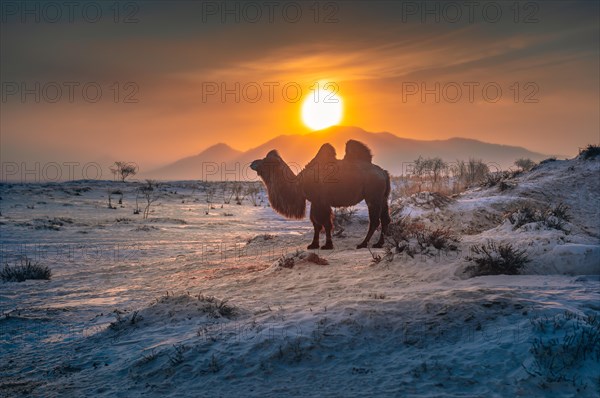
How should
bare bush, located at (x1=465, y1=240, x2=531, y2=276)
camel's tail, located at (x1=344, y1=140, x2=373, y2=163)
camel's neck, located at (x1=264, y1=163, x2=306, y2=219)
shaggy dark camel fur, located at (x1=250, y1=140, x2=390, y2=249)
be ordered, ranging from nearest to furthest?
bare bush, located at (x1=465, y1=240, x2=531, y2=276), shaggy dark camel fur, located at (x1=250, y1=140, x2=390, y2=249), camel's tail, located at (x1=344, y1=140, x2=373, y2=163), camel's neck, located at (x1=264, y1=163, x2=306, y2=219)

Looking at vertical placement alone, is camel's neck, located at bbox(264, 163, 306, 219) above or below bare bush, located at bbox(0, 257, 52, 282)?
above

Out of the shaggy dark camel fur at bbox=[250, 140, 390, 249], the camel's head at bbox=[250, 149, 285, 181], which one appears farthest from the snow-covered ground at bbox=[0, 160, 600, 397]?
the camel's head at bbox=[250, 149, 285, 181]

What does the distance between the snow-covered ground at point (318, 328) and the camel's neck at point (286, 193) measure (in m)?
2.45

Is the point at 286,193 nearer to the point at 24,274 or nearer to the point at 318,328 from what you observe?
the point at 24,274

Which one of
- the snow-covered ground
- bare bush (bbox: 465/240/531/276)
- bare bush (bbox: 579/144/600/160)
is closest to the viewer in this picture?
the snow-covered ground

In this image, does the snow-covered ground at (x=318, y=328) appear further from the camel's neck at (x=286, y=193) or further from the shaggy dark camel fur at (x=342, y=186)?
the camel's neck at (x=286, y=193)

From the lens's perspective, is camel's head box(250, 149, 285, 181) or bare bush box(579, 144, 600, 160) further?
bare bush box(579, 144, 600, 160)

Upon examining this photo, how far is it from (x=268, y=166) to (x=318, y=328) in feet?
26.1

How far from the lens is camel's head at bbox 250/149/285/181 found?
12039 millimetres

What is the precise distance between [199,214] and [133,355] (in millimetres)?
19754

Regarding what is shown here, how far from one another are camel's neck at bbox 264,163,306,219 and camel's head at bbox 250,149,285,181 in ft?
0.24

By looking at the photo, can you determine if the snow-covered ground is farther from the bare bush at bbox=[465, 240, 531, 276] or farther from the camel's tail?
the camel's tail

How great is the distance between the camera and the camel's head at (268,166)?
1204 cm

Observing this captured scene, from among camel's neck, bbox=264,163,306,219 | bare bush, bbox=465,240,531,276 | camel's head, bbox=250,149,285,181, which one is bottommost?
bare bush, bbox=465,240,531,276
